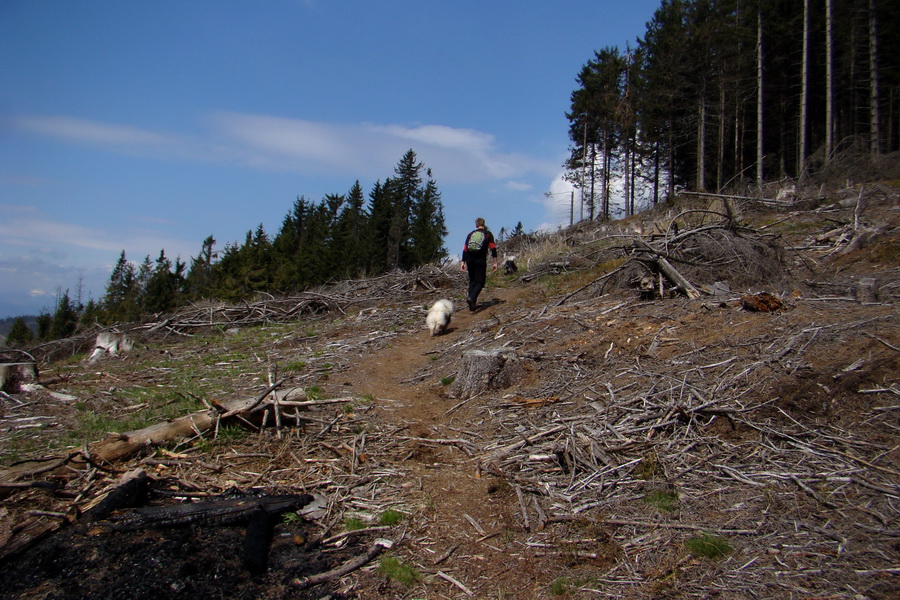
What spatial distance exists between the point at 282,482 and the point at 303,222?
69013 mm

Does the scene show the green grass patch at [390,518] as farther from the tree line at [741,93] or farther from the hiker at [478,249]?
the tree line at [741,93]

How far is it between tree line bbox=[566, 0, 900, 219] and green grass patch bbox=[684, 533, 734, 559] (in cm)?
1992

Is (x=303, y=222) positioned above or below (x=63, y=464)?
above

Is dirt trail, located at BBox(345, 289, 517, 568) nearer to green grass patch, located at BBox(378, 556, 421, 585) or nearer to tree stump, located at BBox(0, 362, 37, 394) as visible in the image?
green grass patch, located at BBox(378, 556, 421, 585)

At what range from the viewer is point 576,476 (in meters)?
3.95

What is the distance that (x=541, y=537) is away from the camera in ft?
10.8

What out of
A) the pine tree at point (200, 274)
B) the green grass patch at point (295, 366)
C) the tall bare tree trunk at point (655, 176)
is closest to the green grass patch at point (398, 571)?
the green grass patch at point (295, 366)

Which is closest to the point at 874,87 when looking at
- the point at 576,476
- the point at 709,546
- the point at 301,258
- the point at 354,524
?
the point at 576,476

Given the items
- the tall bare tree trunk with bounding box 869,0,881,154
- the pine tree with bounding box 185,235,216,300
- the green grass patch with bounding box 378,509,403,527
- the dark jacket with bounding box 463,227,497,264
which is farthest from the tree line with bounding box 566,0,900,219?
the pine tree with bounding box 185,235,216,300

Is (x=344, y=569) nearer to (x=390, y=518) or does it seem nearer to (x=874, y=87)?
(x=390, y=518)

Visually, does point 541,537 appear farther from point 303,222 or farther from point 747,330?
point 303,222

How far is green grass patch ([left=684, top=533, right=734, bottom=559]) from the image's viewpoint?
109 inches

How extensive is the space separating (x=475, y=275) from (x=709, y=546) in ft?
27.5

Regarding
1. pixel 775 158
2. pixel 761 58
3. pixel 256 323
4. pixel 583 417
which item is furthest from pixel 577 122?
pixel 583 417
